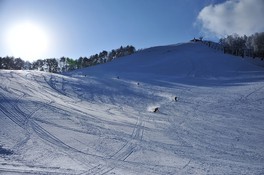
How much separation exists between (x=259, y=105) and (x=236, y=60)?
175 ft

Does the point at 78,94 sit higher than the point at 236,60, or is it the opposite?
the point at 236,60

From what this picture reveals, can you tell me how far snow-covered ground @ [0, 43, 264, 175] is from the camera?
14.6 m

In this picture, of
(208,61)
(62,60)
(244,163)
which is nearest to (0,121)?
(244,163)

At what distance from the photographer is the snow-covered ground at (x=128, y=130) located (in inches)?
577

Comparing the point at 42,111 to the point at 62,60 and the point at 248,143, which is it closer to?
the point at 248,143

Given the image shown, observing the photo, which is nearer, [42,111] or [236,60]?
[42,111]

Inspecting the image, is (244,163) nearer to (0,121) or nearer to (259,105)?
(0,121)

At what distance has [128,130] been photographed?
22.1m

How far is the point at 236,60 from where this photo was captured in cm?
8412

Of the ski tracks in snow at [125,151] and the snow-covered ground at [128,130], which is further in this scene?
the snow-covered ground at [128,130]

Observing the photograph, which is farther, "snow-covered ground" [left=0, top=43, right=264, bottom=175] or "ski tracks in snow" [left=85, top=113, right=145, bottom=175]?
"snow-covered ground" [left=0, top=43, right=264, bottom=175]

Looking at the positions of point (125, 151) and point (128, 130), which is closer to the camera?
point (125, 151)

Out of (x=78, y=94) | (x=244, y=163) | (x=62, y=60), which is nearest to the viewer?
(x=244, y=163)

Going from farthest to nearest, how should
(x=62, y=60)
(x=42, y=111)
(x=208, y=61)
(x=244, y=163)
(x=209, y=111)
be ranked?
(x=62, y=60)
(x=208, y=61)
(x=209, y=111)
(x=42, y=111)
(x=244, y=163)
